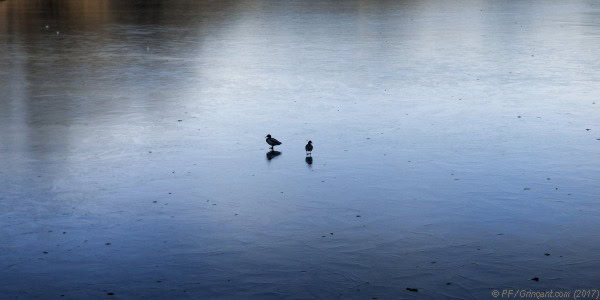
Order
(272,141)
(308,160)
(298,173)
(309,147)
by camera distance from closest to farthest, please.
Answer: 1. (298,173)
2. (308,160)
3. (309,147)
4. (272,141)

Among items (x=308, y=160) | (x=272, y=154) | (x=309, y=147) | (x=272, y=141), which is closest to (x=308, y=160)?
(x=308, y=160)

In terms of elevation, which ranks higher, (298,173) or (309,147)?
(309,147)

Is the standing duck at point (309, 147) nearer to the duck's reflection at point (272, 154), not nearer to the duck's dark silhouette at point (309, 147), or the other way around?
the duck's dark silhouette at point (309, 147)

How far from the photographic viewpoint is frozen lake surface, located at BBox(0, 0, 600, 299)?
6613 mm

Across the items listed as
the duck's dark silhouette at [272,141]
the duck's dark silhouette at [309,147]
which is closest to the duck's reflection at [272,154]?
the duck's dark silhouette at [272,141]

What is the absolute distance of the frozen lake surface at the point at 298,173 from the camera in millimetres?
6613

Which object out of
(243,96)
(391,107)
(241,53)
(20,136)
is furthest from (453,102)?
(241,53)

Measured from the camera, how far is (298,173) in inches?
366

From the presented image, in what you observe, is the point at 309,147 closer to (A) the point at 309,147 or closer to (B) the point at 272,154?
(A) the point at 309,147

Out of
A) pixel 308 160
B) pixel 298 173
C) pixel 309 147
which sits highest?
pixel 309 147

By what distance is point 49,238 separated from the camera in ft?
23.9

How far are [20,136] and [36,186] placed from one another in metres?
2.34

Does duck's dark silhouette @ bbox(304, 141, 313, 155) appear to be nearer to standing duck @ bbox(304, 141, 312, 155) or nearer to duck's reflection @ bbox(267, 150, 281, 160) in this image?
standing duck @ bbox(304, 141, 312, 155)

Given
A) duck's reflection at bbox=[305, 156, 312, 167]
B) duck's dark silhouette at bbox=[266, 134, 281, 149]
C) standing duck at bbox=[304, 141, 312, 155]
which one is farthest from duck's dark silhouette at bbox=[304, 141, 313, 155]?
duck's dark silhouette at bbox=[266, 134, 281, 149]
